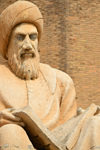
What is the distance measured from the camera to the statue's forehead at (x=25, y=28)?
7.30 m

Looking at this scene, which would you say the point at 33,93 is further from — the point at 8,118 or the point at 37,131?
the point at 37,131

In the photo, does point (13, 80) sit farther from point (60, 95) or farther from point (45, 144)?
point (45, 144)

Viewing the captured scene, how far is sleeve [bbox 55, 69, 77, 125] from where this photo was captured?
288 inches

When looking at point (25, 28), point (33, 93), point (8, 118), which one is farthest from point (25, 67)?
point (8, 118)

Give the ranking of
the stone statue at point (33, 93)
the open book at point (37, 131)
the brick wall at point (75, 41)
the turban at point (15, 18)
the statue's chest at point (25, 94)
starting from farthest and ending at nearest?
1. the brick wall at point (75, 41)
2. the turban at point (15, 18)
3. the statue's chest at point (25, 94)
4. the stone statue at point (33, 93)
5. the open book at point (37, 131)

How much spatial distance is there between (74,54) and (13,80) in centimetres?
722

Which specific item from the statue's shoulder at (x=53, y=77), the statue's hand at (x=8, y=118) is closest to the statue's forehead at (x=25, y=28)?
the statue's shoulder at (x=53, y=77)

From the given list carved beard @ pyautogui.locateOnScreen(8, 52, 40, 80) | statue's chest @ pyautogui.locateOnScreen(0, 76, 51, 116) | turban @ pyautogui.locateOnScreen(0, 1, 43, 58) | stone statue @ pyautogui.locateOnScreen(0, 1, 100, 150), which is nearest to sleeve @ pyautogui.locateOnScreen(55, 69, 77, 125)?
stone statue @ pyautogui.locateOnScreen(0, 1, 100, 150)

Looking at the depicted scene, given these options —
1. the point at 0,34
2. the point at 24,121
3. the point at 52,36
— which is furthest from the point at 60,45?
the point at 24,121

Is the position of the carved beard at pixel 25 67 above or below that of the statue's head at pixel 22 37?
below

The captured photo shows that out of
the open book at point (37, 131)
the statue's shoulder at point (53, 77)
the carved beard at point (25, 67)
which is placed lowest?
the open book at point (37, 131)

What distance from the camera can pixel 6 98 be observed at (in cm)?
708

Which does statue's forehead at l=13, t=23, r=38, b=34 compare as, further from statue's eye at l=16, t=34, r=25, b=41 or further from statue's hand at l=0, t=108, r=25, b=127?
statue's hand at l=0, t=108, r=25, b=127

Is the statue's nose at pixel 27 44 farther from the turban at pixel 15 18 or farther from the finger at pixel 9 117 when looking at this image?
the finger at pixel 9 117
